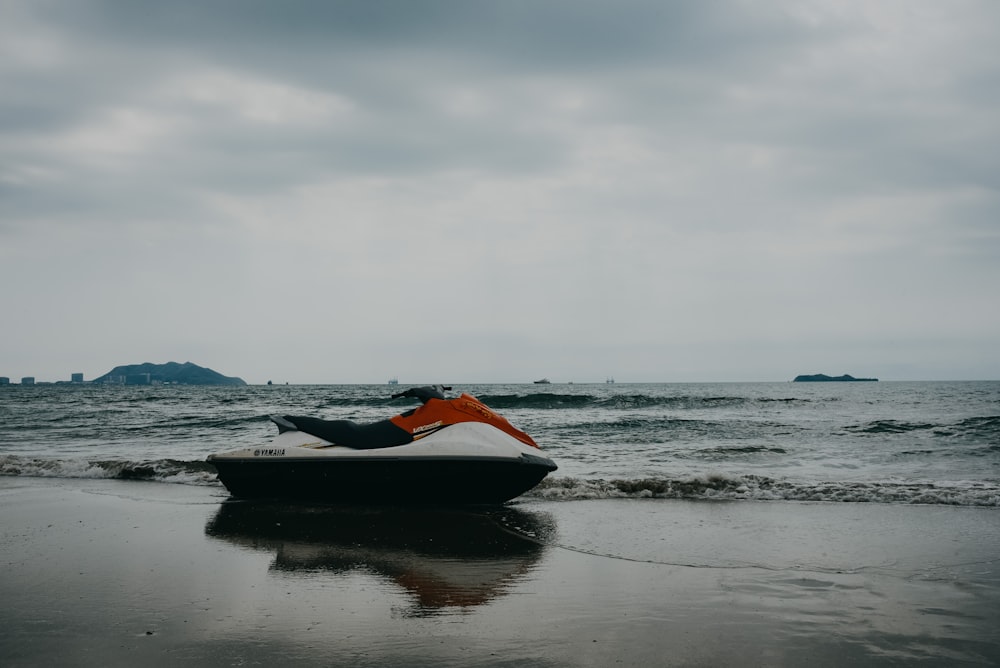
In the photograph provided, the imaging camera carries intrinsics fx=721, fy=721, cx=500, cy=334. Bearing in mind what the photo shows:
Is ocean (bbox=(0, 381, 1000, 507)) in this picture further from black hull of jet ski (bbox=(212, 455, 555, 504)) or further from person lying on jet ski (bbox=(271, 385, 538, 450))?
person lying on jet ski (bbox=(271, 385, 538, 450))

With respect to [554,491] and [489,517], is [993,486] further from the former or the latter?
[489,517]

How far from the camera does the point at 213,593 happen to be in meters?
4.48

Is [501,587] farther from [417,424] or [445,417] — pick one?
[417,424]

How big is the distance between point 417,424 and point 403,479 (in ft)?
2.15

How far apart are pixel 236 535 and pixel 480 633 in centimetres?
359

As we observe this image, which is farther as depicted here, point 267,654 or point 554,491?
point 554,491

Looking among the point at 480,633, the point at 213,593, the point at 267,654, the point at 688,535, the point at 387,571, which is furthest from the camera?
the point at 688,535

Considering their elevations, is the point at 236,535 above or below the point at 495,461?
below

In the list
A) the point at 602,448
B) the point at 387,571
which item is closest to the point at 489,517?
the point at 387,571

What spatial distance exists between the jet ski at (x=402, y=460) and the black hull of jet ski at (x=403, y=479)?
11mm

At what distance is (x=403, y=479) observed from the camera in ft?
25.5

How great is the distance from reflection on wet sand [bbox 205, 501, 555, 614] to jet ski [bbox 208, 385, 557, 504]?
0.21 m

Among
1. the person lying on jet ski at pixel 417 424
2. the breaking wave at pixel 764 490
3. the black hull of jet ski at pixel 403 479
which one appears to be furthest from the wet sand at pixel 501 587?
the person lying on jet ski at pixel 417 424

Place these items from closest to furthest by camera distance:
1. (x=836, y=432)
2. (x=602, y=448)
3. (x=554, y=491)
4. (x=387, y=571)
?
1. (x=387, y=571)
2. (x=554, y=491)
3. (x=602, y=448)
4. (x=836, y=432)
